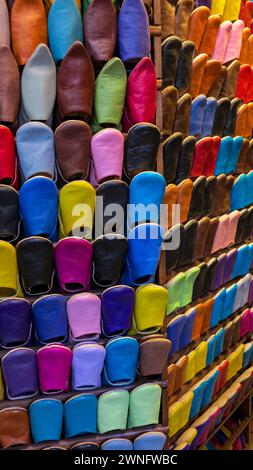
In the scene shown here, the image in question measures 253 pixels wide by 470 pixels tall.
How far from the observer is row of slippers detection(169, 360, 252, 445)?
1.83 meters

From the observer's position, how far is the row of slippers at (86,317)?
1405 mm

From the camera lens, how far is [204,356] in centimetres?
201

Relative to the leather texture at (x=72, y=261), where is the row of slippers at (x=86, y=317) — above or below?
below

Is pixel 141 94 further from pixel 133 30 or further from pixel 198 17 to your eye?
pixel 198 17

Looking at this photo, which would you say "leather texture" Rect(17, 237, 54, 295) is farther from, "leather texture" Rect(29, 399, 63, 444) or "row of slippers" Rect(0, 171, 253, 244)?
"leather texture" Rect(29, 399, 63, 444)

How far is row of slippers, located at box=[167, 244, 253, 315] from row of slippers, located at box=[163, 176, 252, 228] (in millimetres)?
134

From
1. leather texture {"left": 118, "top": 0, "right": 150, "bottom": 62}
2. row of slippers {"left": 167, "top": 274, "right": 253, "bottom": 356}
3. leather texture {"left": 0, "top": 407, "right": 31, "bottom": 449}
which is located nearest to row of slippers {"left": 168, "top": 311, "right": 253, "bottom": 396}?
row of slippers {"left": 167, "top": 274, "right": 253, "bottom": 356}

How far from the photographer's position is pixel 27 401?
147 cm

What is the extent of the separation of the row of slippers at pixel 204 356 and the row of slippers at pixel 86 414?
0.21m

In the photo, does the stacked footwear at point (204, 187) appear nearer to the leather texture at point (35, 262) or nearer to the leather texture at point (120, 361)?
the leather texture at point (120, 361)

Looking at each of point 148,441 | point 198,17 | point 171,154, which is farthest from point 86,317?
point 198,17

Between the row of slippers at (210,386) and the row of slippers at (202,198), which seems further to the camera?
the row of slippers at (210,386)

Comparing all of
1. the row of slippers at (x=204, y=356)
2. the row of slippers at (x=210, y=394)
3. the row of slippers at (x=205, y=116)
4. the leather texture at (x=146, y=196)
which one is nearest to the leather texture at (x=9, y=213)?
the leather texture at (x=146, y=196)
